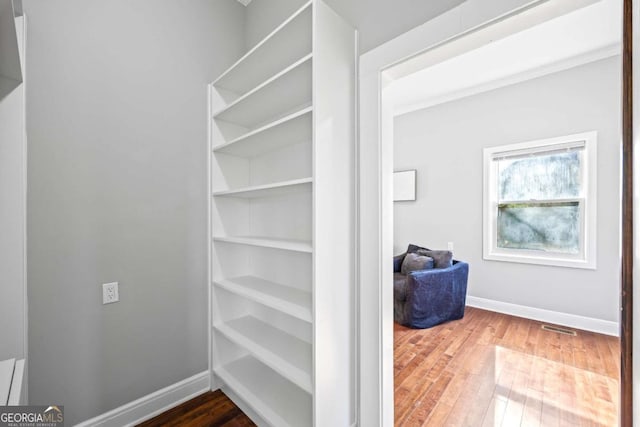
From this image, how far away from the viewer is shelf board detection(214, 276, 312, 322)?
4.64ft

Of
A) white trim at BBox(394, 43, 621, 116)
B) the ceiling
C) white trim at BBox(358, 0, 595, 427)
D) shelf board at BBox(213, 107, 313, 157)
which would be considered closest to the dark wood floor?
white trim at BBox(358, 0, 595, 427)

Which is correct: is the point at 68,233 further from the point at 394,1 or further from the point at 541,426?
the point at 541,426

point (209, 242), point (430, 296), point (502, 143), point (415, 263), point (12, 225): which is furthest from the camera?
point (502, 143)

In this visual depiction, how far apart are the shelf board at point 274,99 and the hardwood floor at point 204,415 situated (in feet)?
6.35

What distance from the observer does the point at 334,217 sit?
1.36m

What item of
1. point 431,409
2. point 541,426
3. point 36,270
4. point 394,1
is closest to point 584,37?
point 394,1

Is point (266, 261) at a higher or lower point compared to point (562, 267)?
higher

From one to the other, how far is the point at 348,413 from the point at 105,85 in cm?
220

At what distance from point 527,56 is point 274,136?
3.07m

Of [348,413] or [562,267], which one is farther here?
[562,267]

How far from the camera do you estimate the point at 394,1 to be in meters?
1.34

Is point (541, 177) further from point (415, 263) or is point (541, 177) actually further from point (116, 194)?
point (116, 194)

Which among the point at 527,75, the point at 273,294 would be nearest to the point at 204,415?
the point at 273,294

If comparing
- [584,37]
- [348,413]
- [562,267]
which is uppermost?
[584,37]
